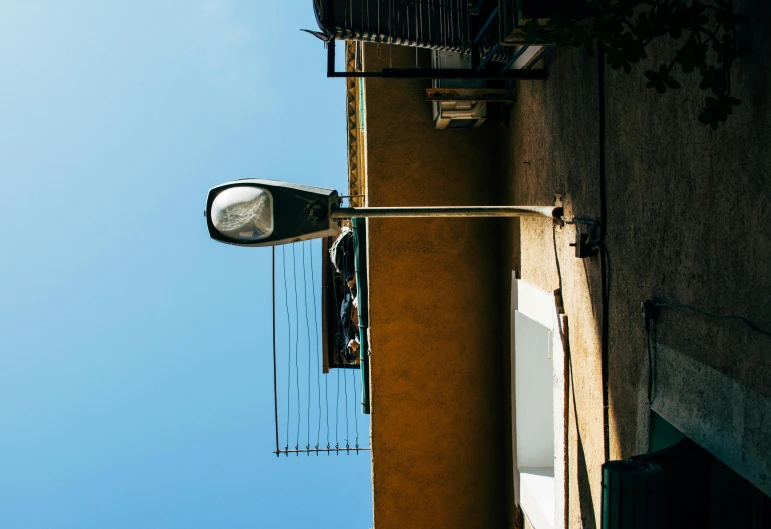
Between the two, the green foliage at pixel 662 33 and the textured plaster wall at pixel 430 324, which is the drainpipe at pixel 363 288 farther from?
the green foliage at pixel 662 33

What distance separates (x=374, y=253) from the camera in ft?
22.0

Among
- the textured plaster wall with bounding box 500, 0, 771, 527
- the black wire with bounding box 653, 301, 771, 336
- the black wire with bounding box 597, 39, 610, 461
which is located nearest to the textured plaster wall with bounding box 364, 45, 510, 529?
the textured plaster wall with bounding box 500, 0, 771, 527

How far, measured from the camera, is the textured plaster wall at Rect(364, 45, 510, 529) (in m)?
6.71

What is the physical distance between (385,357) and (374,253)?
1.01 metres

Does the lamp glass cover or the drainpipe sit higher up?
the lamp glass cover

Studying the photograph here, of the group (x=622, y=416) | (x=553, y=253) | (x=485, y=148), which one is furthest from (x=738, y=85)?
(x=485, y=148)

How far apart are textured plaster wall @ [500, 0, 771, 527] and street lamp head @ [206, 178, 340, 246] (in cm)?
161

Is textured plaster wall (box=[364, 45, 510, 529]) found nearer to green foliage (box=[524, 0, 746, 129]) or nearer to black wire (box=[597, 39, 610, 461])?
black wire (box=[597, 39, 610, 461])

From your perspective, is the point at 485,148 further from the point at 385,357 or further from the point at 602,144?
the point at 602,144

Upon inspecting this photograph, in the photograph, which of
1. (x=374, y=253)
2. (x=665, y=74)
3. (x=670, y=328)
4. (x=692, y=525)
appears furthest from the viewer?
(x=374, y=253)

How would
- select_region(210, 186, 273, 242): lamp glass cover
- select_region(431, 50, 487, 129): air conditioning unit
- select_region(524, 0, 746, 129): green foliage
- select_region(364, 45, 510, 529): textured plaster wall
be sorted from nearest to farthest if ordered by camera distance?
select_region(524, 0, 746, 129): green foliage
select_region(210, 186, 273, 242): lamp glass cover
select_region(431, 50, 487, 129): air conditioning unit
select_region(364, 45, 510, 529): textured plaster wall

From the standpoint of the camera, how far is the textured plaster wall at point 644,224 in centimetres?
237

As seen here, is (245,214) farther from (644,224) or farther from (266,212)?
(644,224)

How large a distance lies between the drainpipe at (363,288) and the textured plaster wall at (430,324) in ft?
1.40
